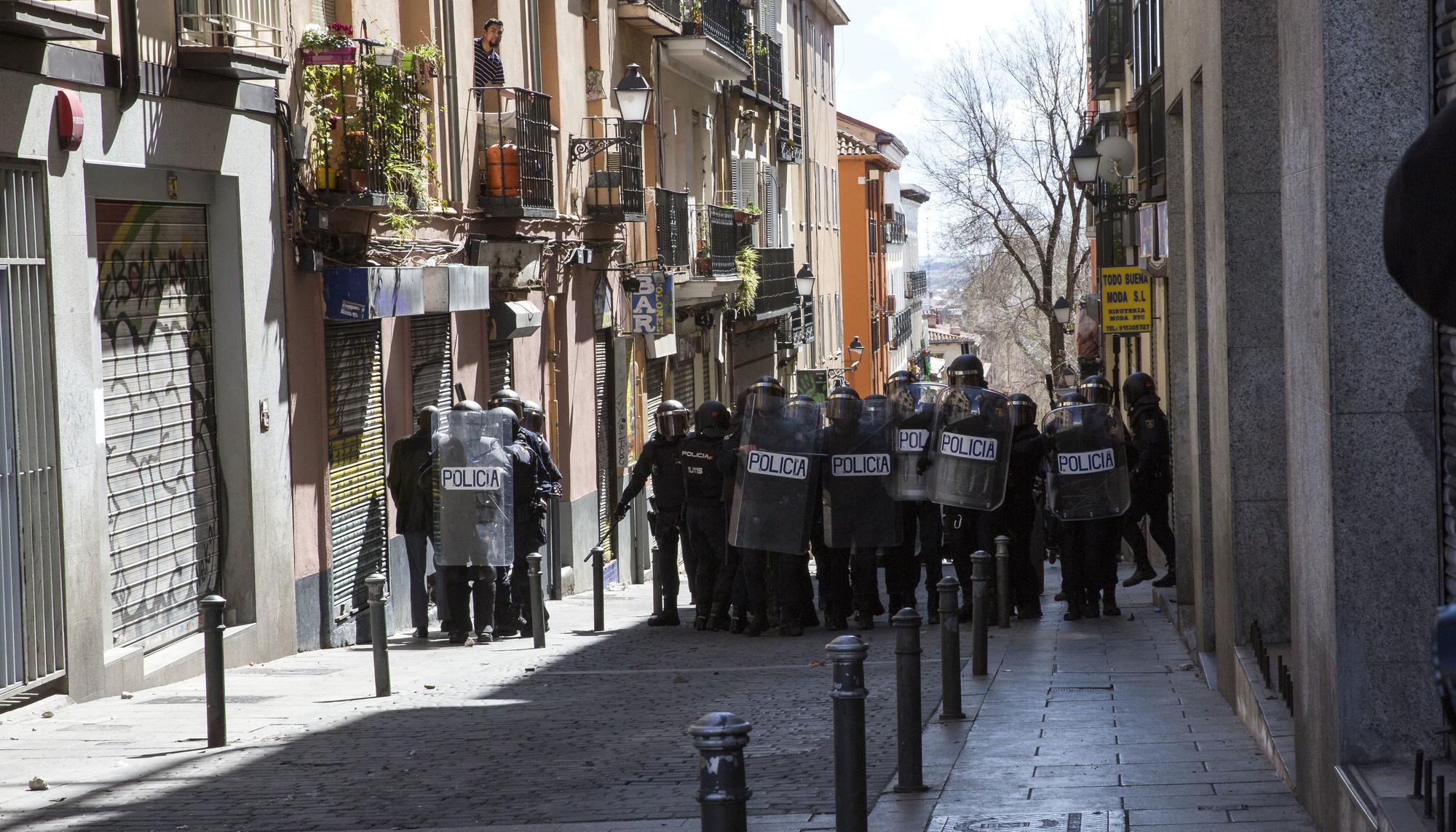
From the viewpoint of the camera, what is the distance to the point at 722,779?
14.0ft

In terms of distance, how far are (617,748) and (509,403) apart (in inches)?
272

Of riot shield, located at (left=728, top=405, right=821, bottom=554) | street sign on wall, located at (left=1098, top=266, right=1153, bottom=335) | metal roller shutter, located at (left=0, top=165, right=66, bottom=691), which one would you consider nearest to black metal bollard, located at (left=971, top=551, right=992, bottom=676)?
riot shield, located at (left=728, top=405, right=821, bottom=554)

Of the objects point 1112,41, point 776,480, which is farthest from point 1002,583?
point 1112,41

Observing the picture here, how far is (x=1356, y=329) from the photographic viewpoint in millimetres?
5484

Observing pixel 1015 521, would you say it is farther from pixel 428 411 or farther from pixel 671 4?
pixel 671 4

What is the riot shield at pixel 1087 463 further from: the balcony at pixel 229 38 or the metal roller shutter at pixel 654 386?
the metal roller shutter at pixel 654 386

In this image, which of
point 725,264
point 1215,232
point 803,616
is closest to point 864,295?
point 725,264

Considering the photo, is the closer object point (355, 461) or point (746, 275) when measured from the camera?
point (355, 461)

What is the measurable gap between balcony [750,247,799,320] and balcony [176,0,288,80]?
20617 millimetres

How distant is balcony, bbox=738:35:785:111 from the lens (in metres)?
37.0

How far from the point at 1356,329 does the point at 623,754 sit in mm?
4389

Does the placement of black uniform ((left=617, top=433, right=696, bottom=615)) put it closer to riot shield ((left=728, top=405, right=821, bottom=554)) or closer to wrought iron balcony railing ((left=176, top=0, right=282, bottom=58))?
riot shield ((left=728, top=405, right=821, bottom=554))

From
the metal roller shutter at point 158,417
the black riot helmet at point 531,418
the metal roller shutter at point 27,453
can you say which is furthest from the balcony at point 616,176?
the metal roller shutter at point 27,453

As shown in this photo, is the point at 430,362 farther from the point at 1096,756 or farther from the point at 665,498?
the point at 1096,756
